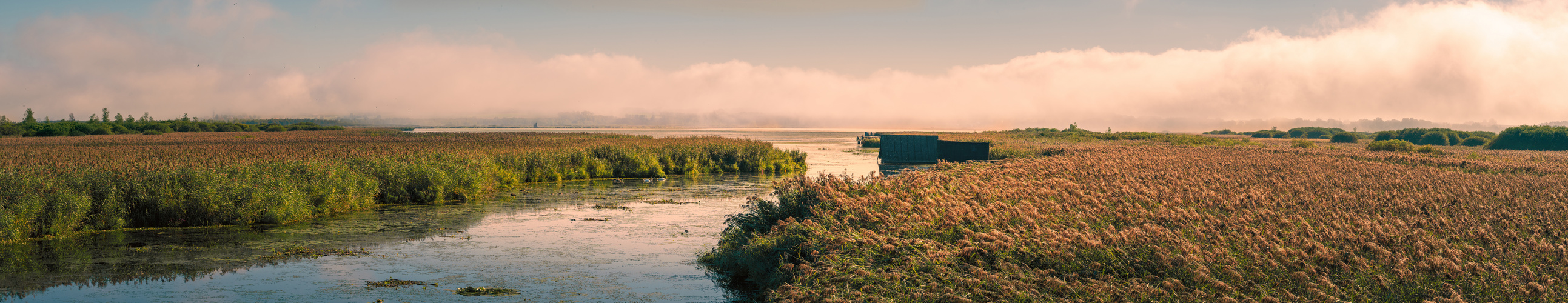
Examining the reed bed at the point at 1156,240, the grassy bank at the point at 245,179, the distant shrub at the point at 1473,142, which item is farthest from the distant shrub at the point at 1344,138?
the grassy bank at the point at 245,179

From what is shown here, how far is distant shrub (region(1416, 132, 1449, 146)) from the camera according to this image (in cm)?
4679

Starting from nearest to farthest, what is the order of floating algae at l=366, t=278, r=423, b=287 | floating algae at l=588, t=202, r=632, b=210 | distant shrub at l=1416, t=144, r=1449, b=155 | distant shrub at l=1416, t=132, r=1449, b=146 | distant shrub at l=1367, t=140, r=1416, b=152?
1. floating algae at l=366, t=278, r=423, b=287
2. floating algae at l=588, t=202, r=632, b=210
3. distant shrub at l=1416, t=144, r=1449, b=155
4. distant shrub at l=1367, t=140, r=1416, b=152
5. distant shrub at l=1416, t=132, r=1449, b=146

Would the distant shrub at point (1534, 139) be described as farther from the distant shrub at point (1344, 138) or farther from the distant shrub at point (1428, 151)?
the distant shrub at point (1344, 138)

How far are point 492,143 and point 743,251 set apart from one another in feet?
116

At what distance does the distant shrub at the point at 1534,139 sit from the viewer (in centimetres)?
3691

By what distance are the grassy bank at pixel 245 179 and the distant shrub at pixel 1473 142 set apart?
43.9 meters

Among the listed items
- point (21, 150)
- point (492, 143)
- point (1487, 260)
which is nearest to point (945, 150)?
point (492, 143)

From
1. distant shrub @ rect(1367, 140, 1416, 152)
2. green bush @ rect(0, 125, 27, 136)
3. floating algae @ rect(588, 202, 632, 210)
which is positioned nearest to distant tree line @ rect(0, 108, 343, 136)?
green bush @ rect(0, 125, 27, 136)

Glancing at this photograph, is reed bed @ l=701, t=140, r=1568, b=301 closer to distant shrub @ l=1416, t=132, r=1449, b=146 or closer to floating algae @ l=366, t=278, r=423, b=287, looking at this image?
floating algae @ l=366, t=278, r=423, b=287

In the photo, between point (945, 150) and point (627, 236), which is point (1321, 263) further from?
point (945, 150)

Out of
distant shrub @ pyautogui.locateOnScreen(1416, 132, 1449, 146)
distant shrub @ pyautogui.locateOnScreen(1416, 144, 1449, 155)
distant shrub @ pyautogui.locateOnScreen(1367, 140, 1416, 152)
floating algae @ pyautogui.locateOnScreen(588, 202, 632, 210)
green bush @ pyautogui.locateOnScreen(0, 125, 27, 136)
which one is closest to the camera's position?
floating algae @ pyautogui.locateOnScreen(588, 202, 632, 210)

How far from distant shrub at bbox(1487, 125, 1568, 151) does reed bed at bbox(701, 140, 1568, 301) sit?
30707 mm

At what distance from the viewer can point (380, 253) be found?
1391 centimetres

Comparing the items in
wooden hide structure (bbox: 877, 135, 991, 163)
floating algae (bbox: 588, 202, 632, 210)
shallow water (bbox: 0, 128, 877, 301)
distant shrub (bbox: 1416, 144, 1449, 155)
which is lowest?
floating algae (bbox: 588, 202, 632, 210)
